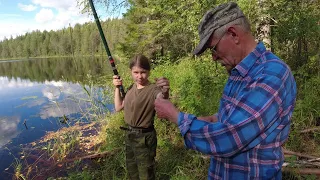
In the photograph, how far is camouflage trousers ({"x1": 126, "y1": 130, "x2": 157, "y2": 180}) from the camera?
3020 millimetres

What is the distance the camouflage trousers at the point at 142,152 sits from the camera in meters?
3.02

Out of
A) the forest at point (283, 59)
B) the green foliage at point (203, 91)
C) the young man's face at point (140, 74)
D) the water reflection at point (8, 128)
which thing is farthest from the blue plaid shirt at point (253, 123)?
the water reflection at point (8, 128)

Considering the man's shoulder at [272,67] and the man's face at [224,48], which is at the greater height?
the man's face at [224,48]

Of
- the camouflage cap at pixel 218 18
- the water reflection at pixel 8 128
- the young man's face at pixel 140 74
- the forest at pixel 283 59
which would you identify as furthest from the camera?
the water reflection at pixel 8 128

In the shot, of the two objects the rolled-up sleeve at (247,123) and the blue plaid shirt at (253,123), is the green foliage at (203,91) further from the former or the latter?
the rolled-up sleeve at (247,123)

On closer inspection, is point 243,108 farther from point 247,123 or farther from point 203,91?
point 203,91

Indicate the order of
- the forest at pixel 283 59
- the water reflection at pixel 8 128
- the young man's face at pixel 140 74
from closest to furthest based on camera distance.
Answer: the young man's face at pixel 140 74 → the forest at pixel 283 59 → the water reflection at pixel 8 128

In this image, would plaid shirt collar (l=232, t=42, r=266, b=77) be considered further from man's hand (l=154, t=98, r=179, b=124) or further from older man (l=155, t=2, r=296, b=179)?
man's hand (l=154, t=98, r=179, b=124)

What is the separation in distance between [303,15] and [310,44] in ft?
3.67

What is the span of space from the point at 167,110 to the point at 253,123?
441mm

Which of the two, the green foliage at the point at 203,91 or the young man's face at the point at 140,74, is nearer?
the young man's face at the point at 140,74

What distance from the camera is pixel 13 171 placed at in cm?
552

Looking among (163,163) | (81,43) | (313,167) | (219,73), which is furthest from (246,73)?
(81,43)

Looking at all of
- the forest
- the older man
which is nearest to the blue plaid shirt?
the older man
